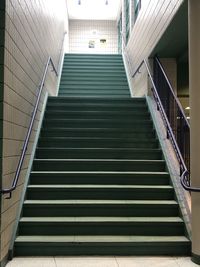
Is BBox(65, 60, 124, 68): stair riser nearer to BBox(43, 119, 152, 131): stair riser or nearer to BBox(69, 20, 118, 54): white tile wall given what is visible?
BBox(43, 119, 152, 131): stair riser

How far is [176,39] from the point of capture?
6234mm

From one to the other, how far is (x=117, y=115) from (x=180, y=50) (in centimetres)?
162

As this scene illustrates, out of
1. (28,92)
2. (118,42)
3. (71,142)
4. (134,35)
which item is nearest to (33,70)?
(28,92)

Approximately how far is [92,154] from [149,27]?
9.44ft

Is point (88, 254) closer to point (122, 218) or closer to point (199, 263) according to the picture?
point (122, 218)

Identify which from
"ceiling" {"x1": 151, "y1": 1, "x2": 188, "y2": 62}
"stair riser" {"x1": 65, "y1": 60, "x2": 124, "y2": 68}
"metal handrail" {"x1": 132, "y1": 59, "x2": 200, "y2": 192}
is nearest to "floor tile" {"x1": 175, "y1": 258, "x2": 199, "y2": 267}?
"metal handrail" {"x1": 132, "y1": 59, "x2": 200, "y2": 192}

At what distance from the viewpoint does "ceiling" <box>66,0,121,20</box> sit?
14438 millimetres

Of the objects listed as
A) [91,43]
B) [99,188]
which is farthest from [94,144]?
[91,43]

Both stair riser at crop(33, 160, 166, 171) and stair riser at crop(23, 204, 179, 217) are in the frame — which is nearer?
stair riser at crop(23, 204, 179, 217)

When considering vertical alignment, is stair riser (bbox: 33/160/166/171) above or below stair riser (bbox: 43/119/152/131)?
below

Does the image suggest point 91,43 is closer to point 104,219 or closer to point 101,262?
point 104,219

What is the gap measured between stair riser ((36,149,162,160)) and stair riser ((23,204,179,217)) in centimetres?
123

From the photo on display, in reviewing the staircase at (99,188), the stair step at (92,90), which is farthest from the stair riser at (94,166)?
the stair step at (92,90)

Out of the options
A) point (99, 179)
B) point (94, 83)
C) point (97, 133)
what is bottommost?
point (99, 179)
